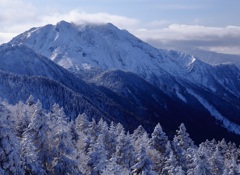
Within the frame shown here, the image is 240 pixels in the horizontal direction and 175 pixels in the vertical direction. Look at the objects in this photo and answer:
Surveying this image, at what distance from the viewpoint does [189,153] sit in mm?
76750

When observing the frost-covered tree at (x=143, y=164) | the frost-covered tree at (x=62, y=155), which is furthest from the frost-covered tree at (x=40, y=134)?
the frost-covered tree at (x=143, y=164)

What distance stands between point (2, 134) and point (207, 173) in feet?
129

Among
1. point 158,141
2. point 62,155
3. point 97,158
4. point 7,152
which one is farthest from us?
point 158,141

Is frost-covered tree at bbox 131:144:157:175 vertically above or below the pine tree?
above

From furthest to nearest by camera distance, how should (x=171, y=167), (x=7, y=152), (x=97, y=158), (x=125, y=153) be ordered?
(x=125, y=153), (x=171, y=167), (x=97, y=158), (x=7, y=152)

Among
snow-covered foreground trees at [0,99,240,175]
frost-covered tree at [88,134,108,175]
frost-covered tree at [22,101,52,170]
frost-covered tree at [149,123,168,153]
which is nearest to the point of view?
snow-covered foreground trees at [0,99,240,175]

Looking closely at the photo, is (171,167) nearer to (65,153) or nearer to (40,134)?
(65,153)

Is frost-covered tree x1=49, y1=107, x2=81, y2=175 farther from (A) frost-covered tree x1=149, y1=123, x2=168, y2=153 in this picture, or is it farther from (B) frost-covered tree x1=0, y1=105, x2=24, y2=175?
(A) frost-covered tree x1=149, y1=123, x2=168, y2=153

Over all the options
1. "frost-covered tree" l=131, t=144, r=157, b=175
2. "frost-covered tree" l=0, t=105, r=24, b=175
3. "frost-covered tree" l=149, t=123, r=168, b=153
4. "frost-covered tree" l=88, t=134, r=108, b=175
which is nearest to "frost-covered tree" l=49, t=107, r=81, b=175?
"frost-covered tree" l=88, t=134, r=108, b=175

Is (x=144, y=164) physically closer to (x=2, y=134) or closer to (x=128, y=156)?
(x=128, y=156)

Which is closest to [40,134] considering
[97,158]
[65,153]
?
[65,153]

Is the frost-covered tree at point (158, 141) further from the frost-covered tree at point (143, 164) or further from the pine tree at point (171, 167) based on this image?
the frost-covered tree at point (143, 164)

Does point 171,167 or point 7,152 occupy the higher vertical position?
point 7,152

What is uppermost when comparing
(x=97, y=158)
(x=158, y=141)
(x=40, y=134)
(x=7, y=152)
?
(x=7, y=152)
